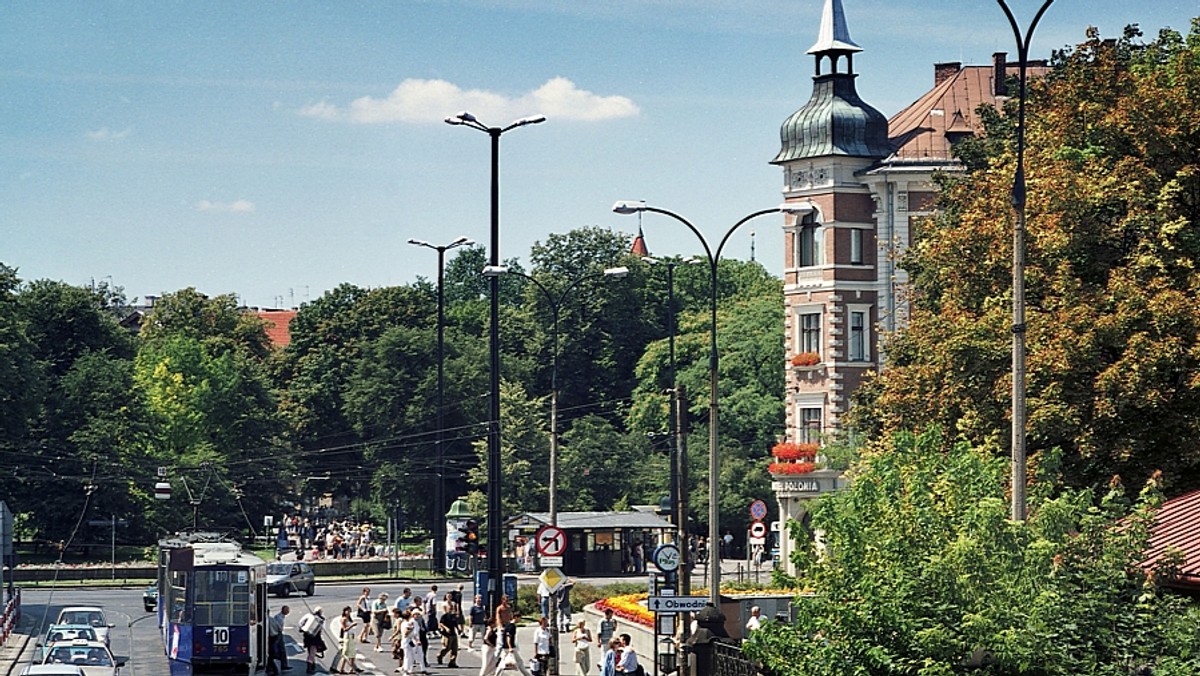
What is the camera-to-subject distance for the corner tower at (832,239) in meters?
67.9

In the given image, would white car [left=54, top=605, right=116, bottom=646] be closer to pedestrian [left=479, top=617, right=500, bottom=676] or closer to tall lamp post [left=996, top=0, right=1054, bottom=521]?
pedestrian [left=479, top=617, right=500, bottom=676]

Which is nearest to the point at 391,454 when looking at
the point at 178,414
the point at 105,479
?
the point at 178,414

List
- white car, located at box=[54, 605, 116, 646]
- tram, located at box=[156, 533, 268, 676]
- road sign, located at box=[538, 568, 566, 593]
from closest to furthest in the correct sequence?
road sign, located at box=[538, 568, 566, 593] → tram, located at box=[156, 533, 268, 676] → white car, located at box=[54, 605, 116, 646]

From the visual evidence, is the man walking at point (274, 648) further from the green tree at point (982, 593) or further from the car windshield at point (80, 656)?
the green tree at point (982, 593)

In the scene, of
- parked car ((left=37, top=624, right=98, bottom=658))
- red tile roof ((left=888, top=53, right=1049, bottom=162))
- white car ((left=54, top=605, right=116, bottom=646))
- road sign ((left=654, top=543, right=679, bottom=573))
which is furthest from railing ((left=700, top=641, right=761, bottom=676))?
red tile roof ((left=888, top=53, right=1049, bottom=162))

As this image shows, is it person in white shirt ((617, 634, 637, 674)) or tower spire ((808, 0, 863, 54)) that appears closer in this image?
person in white shirt ((617, 634, 637, 674))

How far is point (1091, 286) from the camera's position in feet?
112

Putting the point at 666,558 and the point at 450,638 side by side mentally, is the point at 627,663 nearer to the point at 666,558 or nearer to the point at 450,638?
the point at 666,558

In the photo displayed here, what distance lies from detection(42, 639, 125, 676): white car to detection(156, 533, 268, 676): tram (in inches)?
72.7

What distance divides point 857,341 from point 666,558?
32.8 metres

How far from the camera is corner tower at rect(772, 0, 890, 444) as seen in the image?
223 ft

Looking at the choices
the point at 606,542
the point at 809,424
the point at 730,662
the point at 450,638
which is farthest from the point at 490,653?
the point at 606,542

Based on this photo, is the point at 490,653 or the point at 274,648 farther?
the point at 274,648

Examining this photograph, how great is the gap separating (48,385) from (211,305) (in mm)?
Answer: 29217
